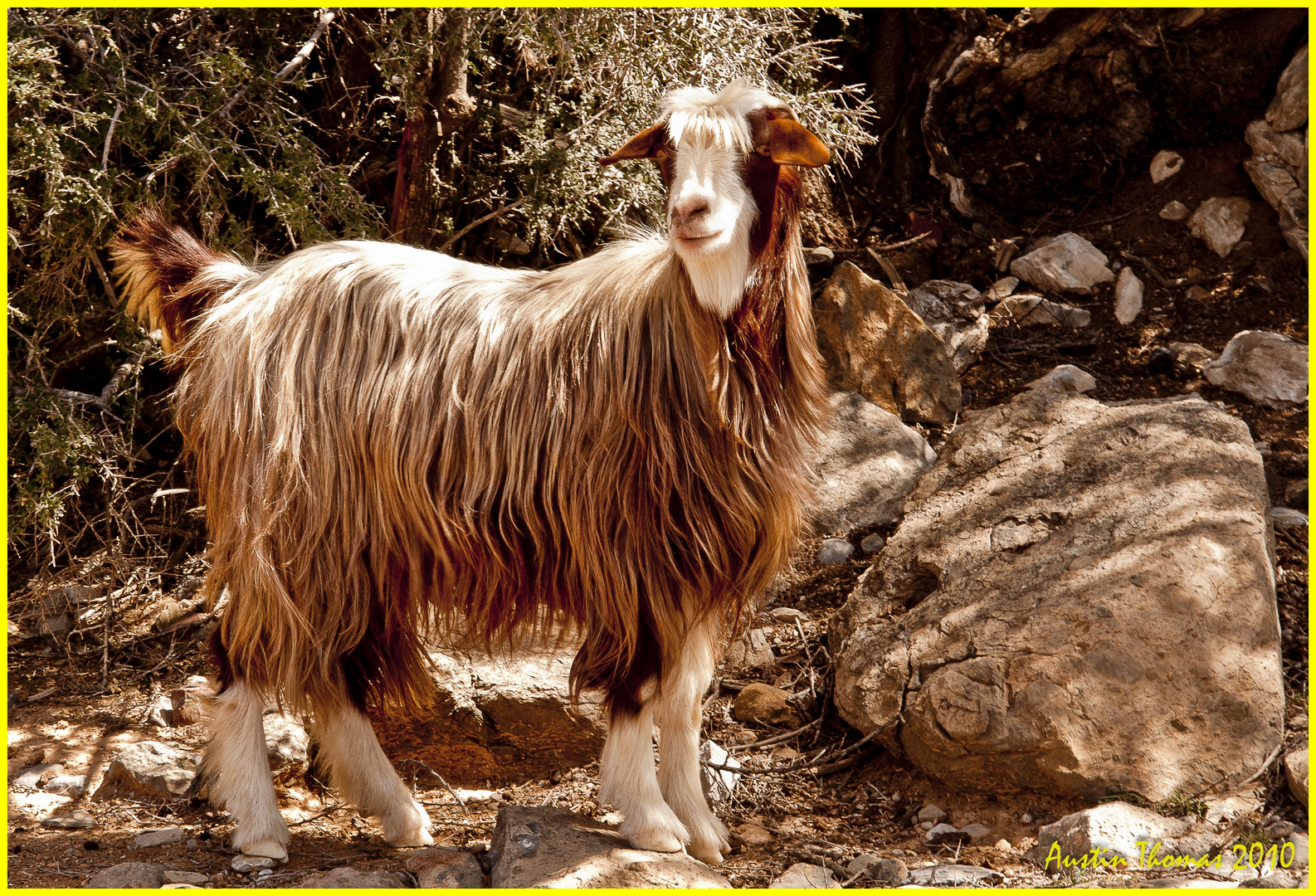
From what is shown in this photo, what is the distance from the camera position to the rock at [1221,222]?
17.6ft

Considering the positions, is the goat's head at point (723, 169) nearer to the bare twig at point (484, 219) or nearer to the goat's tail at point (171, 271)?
the goat's tail at point (171, 271)

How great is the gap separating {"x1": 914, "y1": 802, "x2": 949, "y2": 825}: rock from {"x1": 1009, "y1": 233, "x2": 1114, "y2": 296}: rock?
3.01 meters

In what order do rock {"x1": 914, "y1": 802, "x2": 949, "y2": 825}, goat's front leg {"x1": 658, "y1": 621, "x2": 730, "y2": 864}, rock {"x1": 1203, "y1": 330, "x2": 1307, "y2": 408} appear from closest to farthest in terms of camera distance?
goat's front leg {"x1": 658, "y1": 621, "x2": 730, "y2": 864} → rock {"x1": 914, "y1": 802, "x2": 949, "y2": 825} → rock {"x1": 1203, "y1": 330, "x2": 1307, "y2": 408}

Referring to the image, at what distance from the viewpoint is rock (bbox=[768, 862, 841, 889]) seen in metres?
3.06

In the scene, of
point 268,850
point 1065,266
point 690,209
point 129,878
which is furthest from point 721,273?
point 1065,266

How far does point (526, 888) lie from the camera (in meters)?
2.80

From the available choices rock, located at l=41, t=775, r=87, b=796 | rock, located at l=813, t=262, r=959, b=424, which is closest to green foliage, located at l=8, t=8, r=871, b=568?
rock, located at l=813, t=262, r=959, b=424

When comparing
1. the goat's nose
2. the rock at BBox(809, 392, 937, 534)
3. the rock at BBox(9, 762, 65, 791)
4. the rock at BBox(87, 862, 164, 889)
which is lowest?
the rock at BBox(9, 762, 65, 791)

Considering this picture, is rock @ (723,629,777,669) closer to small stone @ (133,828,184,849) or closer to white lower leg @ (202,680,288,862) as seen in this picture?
white lower leg @ (202,680,288,862)

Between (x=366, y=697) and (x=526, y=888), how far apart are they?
92cm

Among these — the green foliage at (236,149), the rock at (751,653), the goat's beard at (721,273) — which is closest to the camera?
the goat's beard at (721,273)

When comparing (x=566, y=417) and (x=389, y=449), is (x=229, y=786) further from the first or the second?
(x=566, y=417)

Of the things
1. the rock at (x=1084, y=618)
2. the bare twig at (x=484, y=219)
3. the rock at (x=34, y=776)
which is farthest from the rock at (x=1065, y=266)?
the rock at (x=34, y=776)

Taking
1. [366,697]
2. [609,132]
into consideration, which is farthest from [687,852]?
[609,132]
